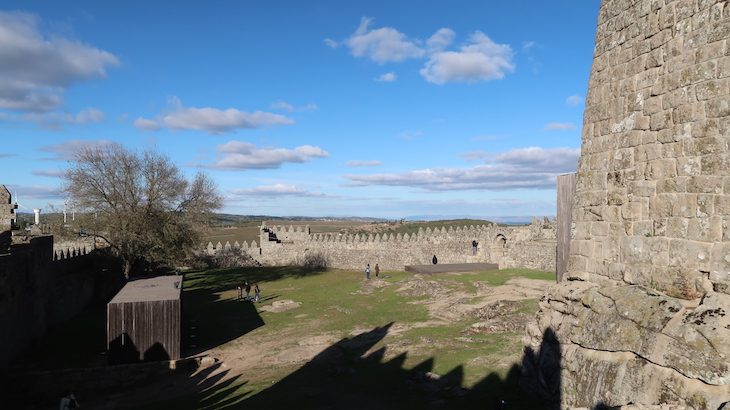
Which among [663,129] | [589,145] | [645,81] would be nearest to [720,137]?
[663,129]

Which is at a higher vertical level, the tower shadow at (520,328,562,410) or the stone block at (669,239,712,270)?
the stone block at (669,239,712,270)

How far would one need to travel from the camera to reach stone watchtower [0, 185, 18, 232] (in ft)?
65.4

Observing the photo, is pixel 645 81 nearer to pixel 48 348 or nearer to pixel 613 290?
pixel 613 290

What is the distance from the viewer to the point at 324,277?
3462cm

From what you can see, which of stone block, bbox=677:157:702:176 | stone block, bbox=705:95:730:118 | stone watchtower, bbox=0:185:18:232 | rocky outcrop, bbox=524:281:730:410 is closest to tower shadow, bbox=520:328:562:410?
rocky outcrop, bbox=524:281:730:410

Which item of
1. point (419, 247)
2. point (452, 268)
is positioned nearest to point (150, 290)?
point (452, 268)

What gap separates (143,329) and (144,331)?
0.28 ft

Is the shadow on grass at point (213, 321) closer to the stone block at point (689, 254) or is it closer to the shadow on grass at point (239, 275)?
the shadow on grass at point (239, 275)

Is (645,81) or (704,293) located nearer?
(704,293)

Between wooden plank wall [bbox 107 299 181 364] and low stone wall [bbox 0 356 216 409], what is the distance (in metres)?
0.75

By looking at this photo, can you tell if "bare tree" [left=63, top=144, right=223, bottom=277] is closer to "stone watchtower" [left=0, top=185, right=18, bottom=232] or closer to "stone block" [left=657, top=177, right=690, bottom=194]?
"stone watchtower" [left=0, top=185, right=18, bottom=232]

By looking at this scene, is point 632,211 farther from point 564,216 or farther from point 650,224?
point 564,216

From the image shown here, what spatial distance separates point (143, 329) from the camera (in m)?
16.2

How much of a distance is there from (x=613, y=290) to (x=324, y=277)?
29064mm
